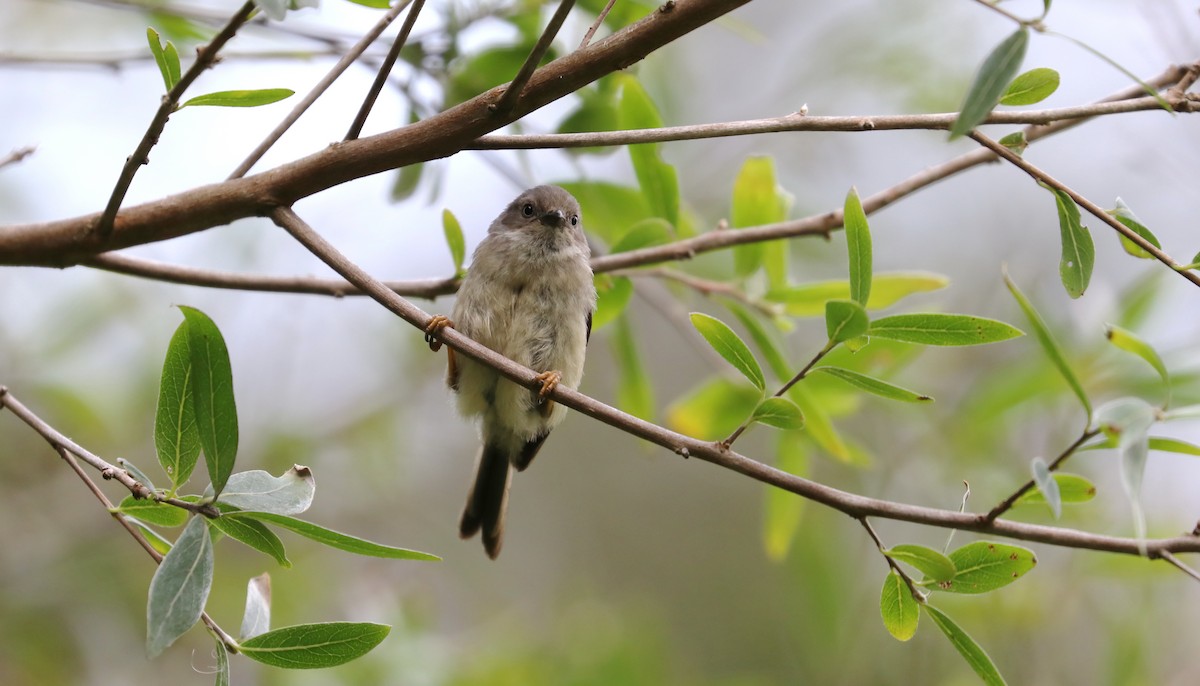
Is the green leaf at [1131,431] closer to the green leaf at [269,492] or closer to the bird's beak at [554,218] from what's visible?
the green leaf at [269,492]

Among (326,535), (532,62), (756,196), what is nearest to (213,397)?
(326,535)

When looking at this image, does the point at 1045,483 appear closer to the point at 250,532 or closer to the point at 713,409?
the point at 250,532

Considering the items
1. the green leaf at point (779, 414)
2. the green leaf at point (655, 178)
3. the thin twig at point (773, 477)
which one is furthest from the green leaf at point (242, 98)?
the green leaf at point (655, 178)

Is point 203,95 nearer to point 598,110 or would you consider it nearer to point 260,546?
point 260,546

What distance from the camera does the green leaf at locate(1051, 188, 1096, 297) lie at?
1.92m

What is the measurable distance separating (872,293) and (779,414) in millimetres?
1437

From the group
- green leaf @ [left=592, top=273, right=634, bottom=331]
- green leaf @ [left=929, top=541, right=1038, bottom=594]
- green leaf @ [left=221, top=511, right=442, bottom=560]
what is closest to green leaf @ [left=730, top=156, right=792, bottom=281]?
green leaf @ [left=592, top=273, right=634, bottom=331]

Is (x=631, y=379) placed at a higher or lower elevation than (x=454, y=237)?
lower

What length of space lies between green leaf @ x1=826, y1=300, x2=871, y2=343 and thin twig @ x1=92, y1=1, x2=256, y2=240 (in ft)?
3.58

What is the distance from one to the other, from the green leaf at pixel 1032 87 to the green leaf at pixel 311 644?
5.14 ft

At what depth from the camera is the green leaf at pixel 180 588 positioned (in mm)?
1556

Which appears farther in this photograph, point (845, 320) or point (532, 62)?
point (845, 320)

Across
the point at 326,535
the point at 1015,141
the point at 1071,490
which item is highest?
the point at 1015,141

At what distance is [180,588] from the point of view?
5.30ft
